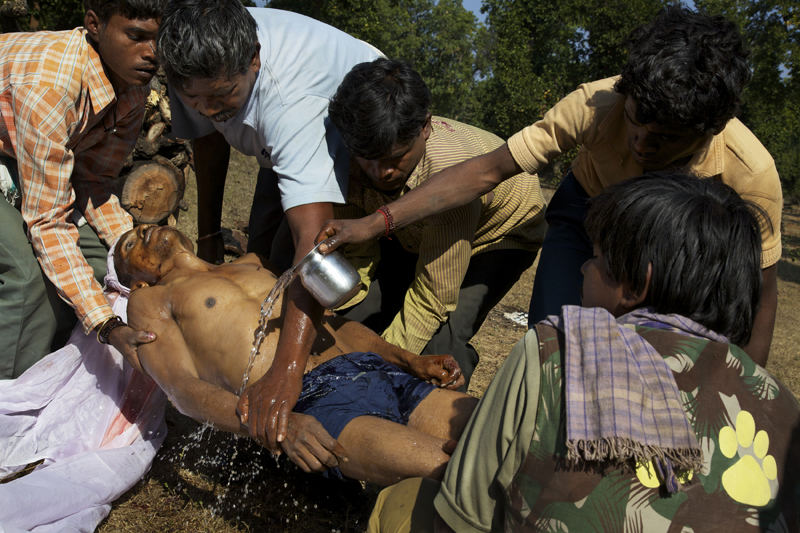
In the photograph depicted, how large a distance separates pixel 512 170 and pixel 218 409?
5.54 feet

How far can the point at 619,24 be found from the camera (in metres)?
17.2

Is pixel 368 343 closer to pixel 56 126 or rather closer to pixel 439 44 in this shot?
pixel 56 126

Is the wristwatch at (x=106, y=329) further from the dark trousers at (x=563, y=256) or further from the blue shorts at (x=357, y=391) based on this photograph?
the dark trousers at (x=563, y=256)

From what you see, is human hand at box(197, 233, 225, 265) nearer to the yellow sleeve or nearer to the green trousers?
the green trousers

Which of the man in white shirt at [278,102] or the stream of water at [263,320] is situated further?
the stream of water at [263,320]

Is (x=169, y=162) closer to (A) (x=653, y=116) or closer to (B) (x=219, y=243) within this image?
(B) (x=219, y=243)

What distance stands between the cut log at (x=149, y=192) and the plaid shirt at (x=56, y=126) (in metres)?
2.10

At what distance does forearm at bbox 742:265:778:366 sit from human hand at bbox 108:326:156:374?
2.66m

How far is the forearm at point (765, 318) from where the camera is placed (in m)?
2.42

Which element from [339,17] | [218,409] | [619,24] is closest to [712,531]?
[218,409]

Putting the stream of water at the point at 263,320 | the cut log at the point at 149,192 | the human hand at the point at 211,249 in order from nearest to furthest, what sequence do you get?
the stream of water at the point at 263,320, the human hand at the point at 211,249, the cut log at the point at 149,192

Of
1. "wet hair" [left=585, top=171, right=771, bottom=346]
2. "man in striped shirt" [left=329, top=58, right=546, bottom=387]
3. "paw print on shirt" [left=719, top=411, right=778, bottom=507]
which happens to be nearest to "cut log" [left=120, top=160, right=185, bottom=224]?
"man in striped shirt" [left=329, top=58, right=546, bottom=387]

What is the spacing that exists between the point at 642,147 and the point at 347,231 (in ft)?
3.99

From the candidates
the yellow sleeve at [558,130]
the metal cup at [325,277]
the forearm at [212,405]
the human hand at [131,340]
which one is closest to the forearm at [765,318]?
the yellow sleeve at [558,130]
